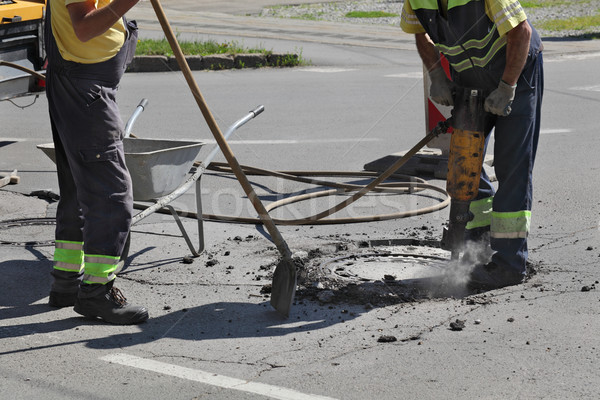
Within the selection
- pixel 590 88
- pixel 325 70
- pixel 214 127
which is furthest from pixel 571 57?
pixel 214 127

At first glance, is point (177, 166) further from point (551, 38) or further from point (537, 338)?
point (551, 38)

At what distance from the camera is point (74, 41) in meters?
4.19

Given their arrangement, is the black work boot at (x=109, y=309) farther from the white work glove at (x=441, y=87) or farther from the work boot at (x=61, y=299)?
the white work glove at (x=441, y=87)

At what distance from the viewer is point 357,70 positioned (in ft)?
45.5

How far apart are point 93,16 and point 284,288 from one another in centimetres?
161

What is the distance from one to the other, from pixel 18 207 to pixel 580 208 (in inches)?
165

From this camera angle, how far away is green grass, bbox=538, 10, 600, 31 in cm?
2045

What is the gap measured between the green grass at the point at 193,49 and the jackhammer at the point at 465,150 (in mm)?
10030

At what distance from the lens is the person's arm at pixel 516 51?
Result: 4398 mm

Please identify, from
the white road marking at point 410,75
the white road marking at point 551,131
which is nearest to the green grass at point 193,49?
the white road marking at point 410,75

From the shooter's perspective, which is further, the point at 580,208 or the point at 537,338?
the point at 580,208

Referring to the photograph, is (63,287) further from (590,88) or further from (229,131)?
(590,88)

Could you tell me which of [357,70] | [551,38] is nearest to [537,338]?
[357,70]

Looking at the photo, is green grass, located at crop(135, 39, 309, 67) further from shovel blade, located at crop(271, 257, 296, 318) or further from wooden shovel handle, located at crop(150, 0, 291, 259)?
shovel blade, located at crop(271, 257, 296, 318)
